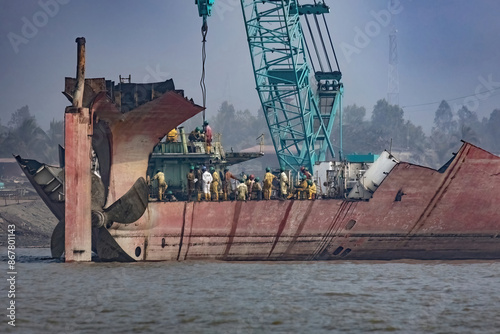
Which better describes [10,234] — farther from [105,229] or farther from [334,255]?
[334,255]

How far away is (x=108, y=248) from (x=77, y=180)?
3377 millimetres

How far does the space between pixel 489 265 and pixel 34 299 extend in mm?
18752

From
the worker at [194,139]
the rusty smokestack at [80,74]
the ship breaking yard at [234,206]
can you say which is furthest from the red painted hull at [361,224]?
the worker at [194,139]

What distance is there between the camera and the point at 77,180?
30781 mm

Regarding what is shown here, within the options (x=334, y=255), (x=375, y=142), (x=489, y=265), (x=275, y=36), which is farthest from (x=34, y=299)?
(x=375, y=142)

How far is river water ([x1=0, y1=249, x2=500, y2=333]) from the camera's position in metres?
21.1

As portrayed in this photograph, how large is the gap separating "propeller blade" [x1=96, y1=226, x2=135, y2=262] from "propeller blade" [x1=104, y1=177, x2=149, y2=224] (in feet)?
2.51

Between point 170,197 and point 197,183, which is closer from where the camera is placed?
point 197,183

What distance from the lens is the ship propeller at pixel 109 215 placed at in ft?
104

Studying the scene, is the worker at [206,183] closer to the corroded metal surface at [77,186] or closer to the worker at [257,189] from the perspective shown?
the worker at [257,189]

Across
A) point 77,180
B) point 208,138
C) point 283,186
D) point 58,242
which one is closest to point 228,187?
point 283,186

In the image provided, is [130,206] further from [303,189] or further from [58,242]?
[303,189]

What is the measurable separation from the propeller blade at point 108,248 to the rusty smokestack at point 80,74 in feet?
17.2

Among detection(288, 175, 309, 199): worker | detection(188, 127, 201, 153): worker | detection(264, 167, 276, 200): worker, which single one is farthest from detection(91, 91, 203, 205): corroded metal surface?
detection(288, 175, 309, 199): worker
